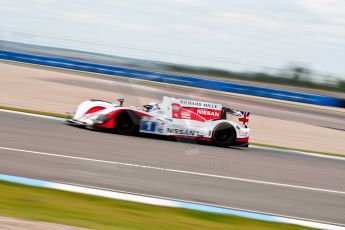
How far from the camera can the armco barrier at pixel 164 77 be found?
1035 inches

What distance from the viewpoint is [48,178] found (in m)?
6.85

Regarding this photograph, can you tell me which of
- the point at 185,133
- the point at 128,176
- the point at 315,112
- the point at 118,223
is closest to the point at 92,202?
the point at 118,223

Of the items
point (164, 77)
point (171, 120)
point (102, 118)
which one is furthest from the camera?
point (164, 77)

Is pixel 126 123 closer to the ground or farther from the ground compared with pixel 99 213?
farther from the ground

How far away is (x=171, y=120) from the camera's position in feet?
36.5

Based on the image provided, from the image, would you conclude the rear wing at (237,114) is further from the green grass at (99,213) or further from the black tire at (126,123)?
the green grass at (99,213)

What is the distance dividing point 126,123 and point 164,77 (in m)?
15.8

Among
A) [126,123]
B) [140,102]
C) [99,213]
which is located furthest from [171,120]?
[140,102]

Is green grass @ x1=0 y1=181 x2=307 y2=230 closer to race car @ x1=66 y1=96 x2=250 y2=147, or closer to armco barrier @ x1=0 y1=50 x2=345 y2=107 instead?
race car @ x1=66 y1=96 x2=250 y2=147

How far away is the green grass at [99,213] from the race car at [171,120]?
472 centimetres

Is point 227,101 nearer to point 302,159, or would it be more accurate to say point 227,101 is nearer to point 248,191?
point 302,159

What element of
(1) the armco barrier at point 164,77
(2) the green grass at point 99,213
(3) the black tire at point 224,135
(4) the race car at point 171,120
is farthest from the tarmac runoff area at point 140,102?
→ (2) the green grass at point 99,213

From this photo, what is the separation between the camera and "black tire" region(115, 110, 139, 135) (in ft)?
35.9

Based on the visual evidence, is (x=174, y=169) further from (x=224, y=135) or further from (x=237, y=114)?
(x=237, y=114)
